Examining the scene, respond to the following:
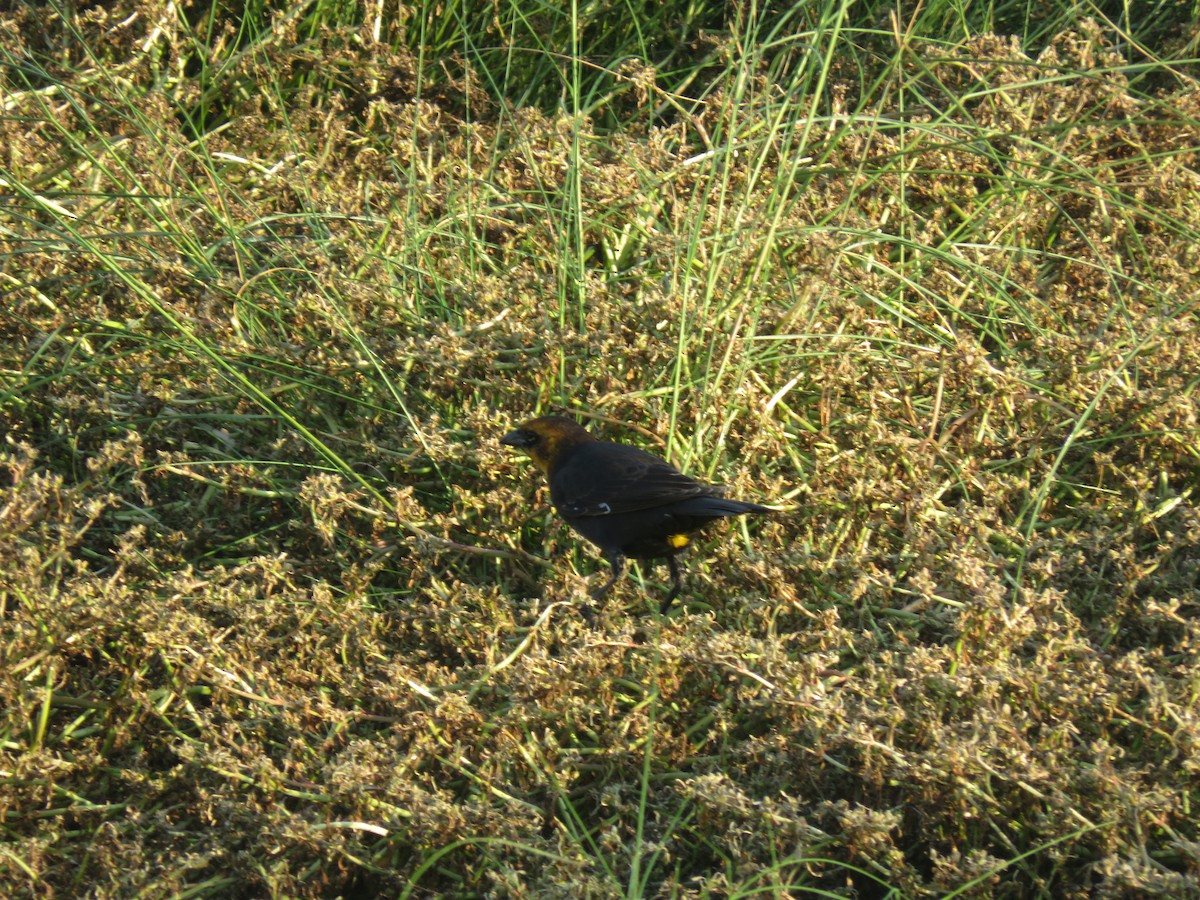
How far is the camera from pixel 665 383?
15.4 feet

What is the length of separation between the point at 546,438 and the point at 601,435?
1.03 feet

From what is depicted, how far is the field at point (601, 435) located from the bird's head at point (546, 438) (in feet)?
0.36

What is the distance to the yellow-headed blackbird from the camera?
13.6 ft

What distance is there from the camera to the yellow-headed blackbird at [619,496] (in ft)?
13.6

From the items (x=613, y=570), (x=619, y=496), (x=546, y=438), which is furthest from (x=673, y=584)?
(x=546, y=438)

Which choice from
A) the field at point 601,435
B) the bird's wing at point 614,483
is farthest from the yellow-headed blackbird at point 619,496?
the field at point 601,435

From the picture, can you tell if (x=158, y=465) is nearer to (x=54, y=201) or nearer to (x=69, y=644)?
(x=69, y=644)

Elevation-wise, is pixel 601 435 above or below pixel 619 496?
below

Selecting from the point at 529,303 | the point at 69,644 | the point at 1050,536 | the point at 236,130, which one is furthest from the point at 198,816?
the point at 236,130

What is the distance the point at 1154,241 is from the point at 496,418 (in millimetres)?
2867

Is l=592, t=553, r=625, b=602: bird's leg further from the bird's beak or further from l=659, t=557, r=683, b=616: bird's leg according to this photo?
the bird's beak

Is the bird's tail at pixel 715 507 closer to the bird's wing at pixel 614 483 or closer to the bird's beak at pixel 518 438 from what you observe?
the bird's wing at pixel 614 483

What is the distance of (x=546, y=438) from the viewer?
4.53 m

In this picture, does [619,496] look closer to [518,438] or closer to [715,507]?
[715,507]
